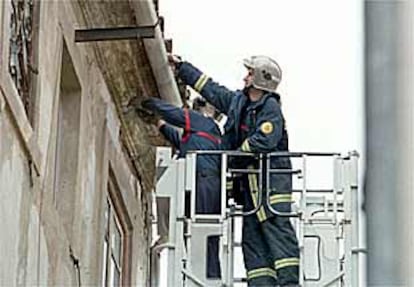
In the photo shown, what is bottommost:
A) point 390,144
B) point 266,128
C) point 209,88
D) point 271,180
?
point 390,144

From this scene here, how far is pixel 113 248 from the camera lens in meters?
13.2

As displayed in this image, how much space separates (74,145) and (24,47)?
7.80ft

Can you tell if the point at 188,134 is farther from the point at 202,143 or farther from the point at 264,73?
the point at 264,73

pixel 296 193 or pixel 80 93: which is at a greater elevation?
pixel 80 93

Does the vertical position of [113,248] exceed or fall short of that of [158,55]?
it falls short

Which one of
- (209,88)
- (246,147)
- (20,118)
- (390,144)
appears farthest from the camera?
(209,88)

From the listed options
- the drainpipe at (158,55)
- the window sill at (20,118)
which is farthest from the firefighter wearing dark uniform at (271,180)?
the window sill at (20,118)

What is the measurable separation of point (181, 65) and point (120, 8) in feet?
3.81

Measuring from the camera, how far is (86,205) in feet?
35.0

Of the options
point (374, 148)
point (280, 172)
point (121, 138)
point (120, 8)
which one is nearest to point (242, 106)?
point (280, 172)

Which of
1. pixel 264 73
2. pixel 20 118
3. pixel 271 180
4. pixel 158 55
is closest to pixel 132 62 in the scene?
pixel 158 55

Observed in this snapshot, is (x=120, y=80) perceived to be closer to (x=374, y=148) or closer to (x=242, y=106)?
(x=242, y=106)

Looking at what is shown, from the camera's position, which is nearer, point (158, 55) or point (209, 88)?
point (209, 88)

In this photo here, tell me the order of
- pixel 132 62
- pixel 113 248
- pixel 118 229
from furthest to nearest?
pixel 118 229
pixel 113 248
pixel 132 62
